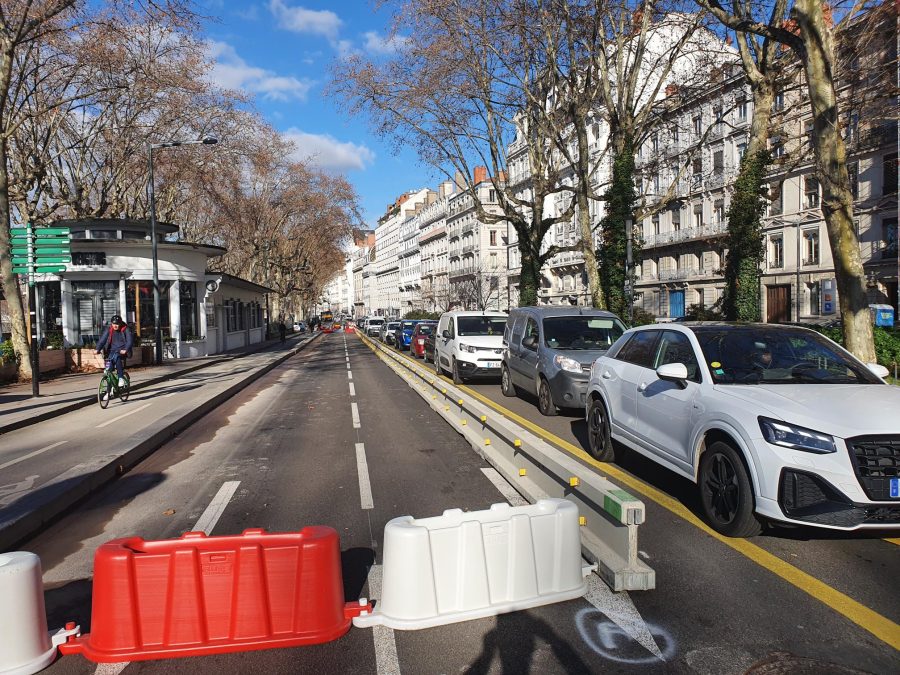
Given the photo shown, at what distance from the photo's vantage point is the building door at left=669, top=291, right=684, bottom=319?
162 feet

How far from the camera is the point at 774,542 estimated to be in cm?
470

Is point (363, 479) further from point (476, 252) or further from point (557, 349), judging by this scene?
point (476, 252)

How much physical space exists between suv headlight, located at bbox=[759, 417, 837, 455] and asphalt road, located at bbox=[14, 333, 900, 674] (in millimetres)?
831

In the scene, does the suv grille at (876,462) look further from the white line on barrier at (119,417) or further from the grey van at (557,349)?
the white line on barrier at (119,417)

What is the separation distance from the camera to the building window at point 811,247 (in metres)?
39.7

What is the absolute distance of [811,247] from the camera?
40.2m

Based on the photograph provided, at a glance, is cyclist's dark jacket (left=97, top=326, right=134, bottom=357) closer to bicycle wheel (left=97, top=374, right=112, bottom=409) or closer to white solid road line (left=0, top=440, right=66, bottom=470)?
bicycle wheel (left=97, top=374, right=112, bottom=409)

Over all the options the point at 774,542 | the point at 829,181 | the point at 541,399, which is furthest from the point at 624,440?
the point at 829,181

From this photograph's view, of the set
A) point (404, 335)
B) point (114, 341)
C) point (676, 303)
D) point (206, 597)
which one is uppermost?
point (676, 303)

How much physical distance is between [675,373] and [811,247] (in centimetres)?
4122

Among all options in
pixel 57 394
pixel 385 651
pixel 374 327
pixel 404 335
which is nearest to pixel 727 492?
pixel 385 651

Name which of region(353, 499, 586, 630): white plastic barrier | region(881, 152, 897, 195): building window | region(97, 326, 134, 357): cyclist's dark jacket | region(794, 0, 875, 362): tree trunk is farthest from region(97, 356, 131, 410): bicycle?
region(881, 152, 897, 195): building window

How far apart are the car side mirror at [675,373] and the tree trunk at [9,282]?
1798 cm

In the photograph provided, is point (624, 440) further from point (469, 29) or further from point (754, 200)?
point (469, 29)
